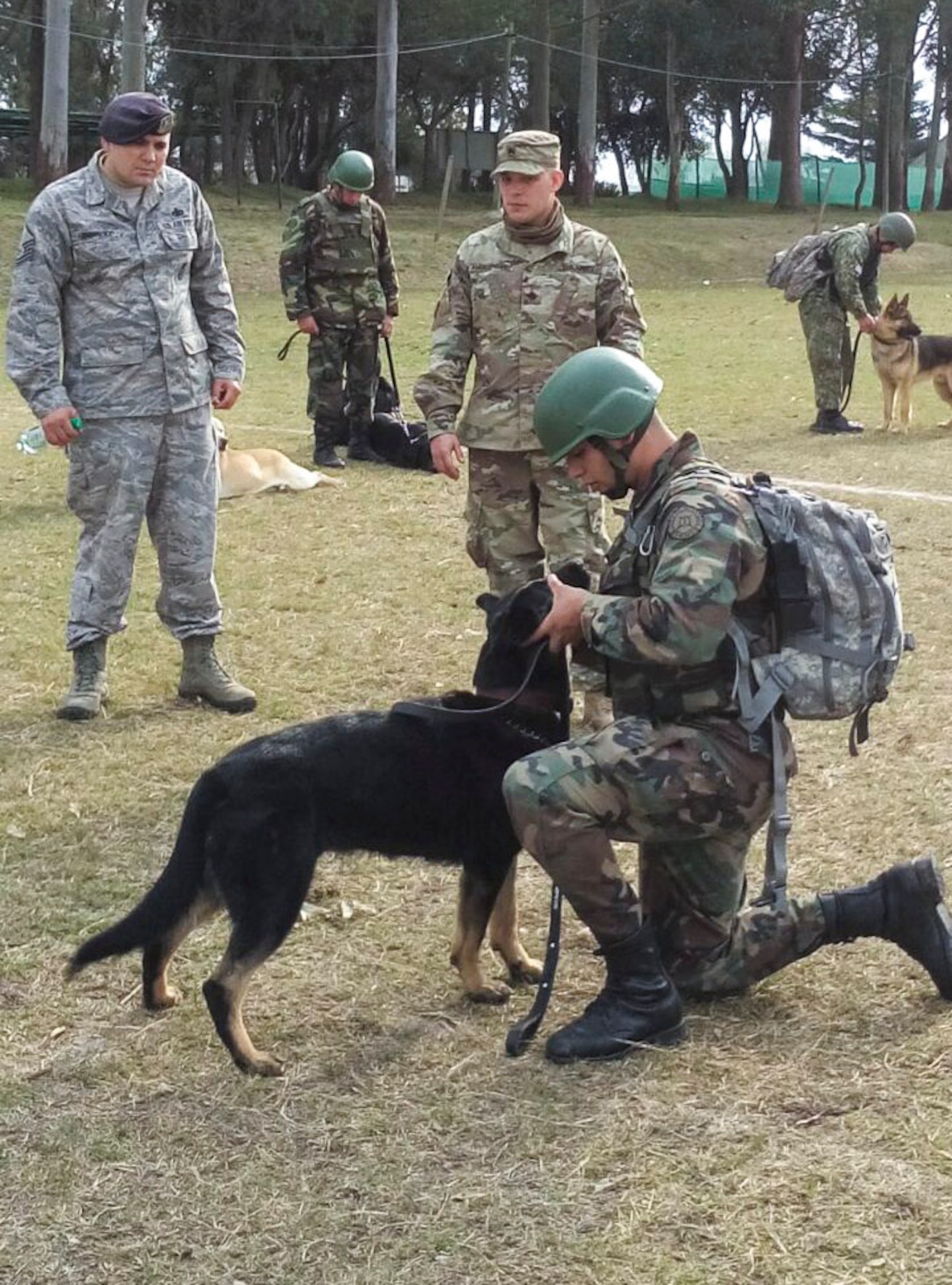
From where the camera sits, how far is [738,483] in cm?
348

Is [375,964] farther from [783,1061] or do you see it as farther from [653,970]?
[783,1061]

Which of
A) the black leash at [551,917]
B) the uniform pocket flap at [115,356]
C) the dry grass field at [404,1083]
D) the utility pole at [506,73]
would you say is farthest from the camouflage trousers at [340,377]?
the utility pole at [506,73]

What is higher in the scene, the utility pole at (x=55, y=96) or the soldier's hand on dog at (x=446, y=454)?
the utility pole at (x=55, y=96)

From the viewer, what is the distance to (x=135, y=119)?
5305 mm

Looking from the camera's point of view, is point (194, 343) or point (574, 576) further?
point (194, 343)

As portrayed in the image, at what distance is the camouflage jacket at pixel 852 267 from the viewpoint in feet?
41.7

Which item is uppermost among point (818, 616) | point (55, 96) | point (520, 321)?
point (55, 96)

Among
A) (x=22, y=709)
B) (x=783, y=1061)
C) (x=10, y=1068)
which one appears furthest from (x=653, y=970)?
(x=22, y=709)

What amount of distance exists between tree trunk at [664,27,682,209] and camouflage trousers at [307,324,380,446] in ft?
114

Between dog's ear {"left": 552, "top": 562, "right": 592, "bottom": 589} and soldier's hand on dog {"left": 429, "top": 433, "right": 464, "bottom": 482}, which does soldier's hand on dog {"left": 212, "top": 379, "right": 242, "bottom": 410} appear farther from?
dog's ear {"left": 552, "top": 562, "right": 592, "bottom": 589}

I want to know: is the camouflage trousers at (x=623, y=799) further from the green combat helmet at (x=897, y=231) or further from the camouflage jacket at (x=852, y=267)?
the camouflage jacket at (x=852, y=267)

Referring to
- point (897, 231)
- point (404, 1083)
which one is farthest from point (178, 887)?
point (897, 231)

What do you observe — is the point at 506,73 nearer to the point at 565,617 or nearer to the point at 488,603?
the point at 488,603

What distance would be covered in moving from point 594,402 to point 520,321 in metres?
2.08
